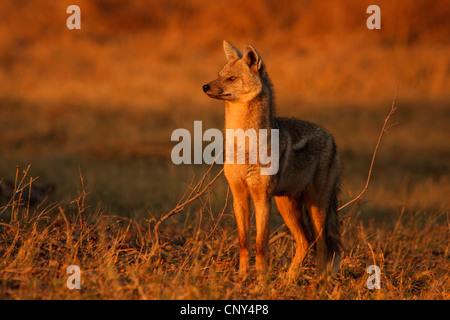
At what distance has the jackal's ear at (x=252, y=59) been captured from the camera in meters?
5.40

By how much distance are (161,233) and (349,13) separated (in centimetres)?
1914

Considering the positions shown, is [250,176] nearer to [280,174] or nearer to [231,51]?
[280,174]

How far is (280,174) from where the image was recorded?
17.7 feet

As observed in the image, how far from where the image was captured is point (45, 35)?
2309 cm

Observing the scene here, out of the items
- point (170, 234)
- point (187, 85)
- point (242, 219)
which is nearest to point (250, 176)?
point (242, 219)

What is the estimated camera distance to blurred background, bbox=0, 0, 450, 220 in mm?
12992

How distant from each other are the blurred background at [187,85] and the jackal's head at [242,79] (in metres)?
3.61

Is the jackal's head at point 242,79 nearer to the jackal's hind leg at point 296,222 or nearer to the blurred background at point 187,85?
the jackal's hind leg at point 296,222

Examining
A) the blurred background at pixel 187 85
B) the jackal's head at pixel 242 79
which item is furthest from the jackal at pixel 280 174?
the blurred background at pixel 187 85

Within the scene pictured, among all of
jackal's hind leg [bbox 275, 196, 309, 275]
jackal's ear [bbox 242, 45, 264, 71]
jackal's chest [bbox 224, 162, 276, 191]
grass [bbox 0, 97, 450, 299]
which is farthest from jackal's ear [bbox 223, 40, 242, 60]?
jackal's hind leg [bbox 275, 196, 309, 275]

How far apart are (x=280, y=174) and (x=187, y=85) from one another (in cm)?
1475

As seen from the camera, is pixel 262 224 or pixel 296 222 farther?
pixel 296 222

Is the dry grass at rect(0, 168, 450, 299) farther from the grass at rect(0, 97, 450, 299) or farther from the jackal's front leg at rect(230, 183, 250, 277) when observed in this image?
the jackal's front leg at rect(230, 183, 250, 277)
